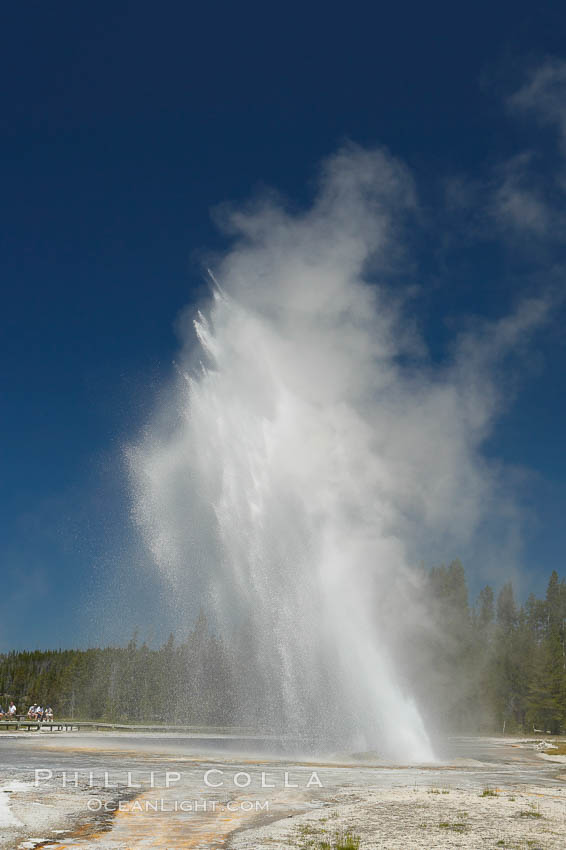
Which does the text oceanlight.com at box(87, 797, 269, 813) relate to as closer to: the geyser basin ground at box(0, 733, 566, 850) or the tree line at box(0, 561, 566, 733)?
the geyser basin ground at box(0, 733, 566, 850)

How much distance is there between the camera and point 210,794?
19.4 metres

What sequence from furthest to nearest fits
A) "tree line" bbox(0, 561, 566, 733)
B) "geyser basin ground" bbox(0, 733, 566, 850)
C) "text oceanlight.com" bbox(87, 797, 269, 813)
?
"tree line" bbox(0, 561, 566, 733) < "text oceanlight.com" bbox(87, 797, 269, 813) < "geyser basin ground" bbox(0, 733, 566, 850)

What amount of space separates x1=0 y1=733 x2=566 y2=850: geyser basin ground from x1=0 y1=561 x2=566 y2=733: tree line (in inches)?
1404

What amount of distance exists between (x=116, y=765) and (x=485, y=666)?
2756 inches

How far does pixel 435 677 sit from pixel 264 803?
62774 mm

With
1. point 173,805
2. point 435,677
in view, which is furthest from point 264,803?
point 435,677

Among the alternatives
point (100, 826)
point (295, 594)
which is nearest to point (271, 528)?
point (295, 594)

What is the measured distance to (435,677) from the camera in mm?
76438

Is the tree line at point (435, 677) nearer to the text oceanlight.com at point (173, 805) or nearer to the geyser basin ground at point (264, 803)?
the geyser basin ground at point (264, 803)

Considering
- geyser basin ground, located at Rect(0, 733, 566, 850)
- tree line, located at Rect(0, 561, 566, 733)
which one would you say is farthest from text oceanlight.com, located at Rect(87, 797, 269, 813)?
tree line, located at Rect(0, 561, 566, 733)

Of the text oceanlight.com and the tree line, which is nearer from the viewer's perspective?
the text oceanlight.com

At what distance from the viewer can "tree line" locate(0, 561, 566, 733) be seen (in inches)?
3017

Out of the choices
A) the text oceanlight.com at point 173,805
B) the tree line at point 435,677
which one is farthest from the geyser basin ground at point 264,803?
the tree line at point 435,677

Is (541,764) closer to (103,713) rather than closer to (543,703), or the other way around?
(543,703)
